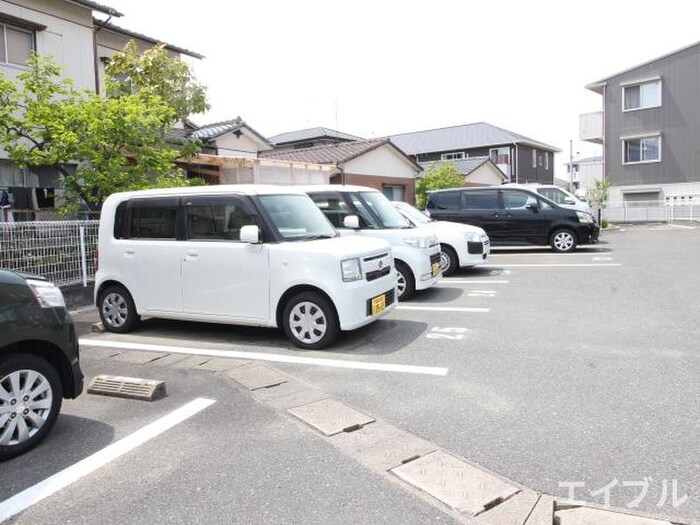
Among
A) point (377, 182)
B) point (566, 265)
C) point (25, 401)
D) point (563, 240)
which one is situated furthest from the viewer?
point (377, 182)

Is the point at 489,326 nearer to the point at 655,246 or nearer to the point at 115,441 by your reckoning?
the point at 115,441

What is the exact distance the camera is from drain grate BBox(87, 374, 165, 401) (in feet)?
14.8

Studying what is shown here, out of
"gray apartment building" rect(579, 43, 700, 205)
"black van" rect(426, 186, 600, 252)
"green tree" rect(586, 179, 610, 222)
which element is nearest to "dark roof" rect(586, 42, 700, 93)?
"gray apartment building" rect(579, 43, 700, 205)

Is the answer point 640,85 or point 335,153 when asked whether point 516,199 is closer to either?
point 335,153

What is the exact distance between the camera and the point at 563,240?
14727 mm

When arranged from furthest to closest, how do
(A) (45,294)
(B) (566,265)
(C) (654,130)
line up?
1. (C) (654,130)
2. (B) (566,265)
3. (A) (45,294)

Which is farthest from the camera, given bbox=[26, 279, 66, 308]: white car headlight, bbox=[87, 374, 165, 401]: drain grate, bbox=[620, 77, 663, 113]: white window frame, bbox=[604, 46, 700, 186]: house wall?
bbox=[620, 77, 663, 113]: white window frame

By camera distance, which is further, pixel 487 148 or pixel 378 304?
pixel 487 148

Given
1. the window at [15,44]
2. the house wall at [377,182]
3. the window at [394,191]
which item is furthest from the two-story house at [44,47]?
the window at [394,191]

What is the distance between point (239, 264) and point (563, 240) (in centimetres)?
1101

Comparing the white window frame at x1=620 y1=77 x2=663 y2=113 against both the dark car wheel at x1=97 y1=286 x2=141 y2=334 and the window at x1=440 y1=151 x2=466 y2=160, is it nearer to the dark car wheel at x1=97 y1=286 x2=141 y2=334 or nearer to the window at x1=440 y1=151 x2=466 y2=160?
the window at x1=440 y1=151 x2=466 y2=160

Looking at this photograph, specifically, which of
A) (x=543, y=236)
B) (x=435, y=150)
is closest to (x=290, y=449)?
(x=543, y=236)

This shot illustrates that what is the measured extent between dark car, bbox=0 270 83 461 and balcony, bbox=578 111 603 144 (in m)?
35.7

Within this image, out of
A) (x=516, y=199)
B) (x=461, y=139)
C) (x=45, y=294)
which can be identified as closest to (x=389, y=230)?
(x=45, y=294)
